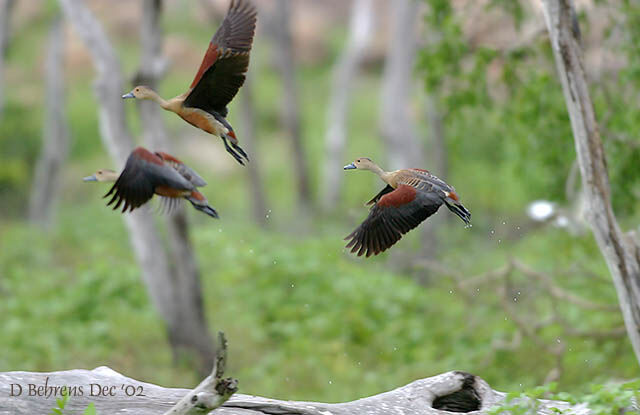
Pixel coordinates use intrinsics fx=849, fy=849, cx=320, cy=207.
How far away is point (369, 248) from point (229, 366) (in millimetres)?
7764

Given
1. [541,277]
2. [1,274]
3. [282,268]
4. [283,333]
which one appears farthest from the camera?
[1,274]

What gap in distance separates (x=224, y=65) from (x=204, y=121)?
0.78ft

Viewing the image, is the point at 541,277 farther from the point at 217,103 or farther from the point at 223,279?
the point at 217,103

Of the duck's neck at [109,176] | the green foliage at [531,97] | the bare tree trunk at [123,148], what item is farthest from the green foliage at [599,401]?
the bare tree trunk at [123,148]

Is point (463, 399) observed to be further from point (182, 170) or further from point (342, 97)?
point (342, 97)

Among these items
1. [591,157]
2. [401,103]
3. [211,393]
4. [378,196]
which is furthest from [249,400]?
[401,103]

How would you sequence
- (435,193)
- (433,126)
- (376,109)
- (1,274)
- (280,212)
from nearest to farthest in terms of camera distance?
(435,193), (1,274), (433,126), (280,212), (376,109)

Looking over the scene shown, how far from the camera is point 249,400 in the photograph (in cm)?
469

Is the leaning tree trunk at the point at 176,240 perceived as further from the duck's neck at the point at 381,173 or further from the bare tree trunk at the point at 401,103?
the duck's neck at the point at 381,173

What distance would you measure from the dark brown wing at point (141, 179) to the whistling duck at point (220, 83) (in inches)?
13.1

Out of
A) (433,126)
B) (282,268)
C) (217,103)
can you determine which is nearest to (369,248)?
(217,103)

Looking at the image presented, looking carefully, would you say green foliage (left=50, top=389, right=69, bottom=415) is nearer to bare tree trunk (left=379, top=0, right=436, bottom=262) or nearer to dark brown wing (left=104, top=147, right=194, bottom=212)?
dark brown wing (left=104, top=147, right=194, bottom=212)

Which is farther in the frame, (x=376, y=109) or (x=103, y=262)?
(x=376, y=109)

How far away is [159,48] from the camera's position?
33.7ft
